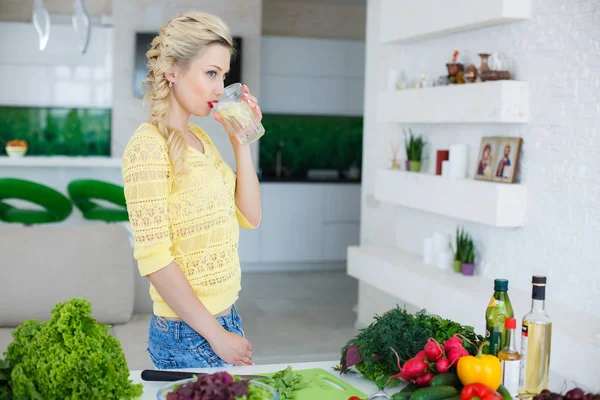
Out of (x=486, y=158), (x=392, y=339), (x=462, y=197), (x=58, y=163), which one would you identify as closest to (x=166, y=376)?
(x=392, y=339)

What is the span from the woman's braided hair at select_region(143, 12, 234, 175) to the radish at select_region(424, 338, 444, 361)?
70 cm

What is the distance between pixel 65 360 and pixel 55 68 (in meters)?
6.95

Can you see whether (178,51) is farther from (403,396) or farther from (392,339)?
(403,396)

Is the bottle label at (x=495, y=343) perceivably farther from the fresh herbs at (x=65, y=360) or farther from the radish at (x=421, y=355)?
the fresh herbs at (x=65, y=360)

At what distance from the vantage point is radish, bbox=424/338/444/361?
1.54 m

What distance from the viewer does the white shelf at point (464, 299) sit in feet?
9.27

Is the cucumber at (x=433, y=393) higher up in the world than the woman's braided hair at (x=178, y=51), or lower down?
lower down

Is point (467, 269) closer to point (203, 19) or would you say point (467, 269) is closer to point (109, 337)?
point (203, 19)

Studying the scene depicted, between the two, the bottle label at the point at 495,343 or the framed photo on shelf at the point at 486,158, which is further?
the framed photo on shelf at the point at 486,158

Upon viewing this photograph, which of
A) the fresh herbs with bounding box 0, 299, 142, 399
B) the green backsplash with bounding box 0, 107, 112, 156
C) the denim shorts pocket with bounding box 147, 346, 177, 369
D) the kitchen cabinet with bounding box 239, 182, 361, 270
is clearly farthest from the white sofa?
the green backsplash with bounding box 0, 107, 112, 156

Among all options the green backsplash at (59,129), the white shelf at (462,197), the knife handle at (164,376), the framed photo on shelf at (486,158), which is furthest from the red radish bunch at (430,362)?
the green backsplash at (59,129)

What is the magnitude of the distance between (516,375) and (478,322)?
1.99 m

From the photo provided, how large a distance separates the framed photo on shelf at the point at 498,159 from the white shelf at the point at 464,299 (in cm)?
55

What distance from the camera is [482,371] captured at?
146cm
